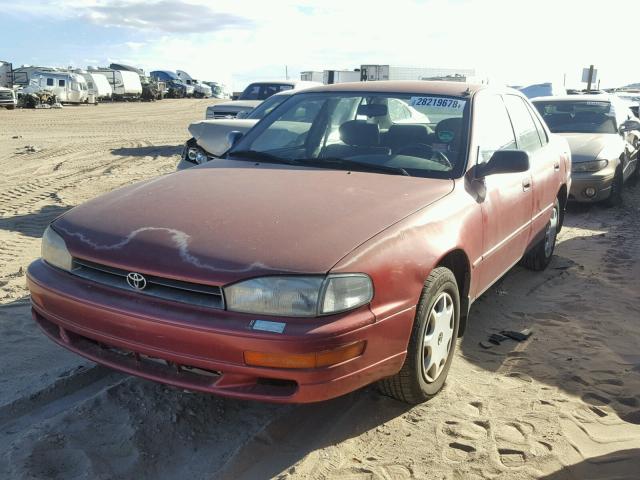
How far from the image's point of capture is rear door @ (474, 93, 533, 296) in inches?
149

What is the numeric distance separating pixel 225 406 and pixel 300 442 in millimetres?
479

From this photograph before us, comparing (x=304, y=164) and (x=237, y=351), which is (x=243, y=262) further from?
(x=304, y=164)

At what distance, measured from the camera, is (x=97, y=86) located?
38688mm

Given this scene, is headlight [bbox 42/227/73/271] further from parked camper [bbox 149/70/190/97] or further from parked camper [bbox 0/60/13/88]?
parked camper [bbox 149/70/190/97]

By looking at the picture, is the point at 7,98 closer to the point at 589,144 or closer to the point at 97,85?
the point at 97,85

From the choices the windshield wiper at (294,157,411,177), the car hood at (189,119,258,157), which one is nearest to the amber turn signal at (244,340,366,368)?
the windshield wiper at (294,157,411,177)

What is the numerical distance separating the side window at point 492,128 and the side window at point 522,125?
135 mm

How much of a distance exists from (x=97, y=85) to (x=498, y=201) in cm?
3892

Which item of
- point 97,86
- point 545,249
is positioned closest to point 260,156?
point 545,249

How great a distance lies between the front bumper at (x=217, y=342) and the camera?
249 cm

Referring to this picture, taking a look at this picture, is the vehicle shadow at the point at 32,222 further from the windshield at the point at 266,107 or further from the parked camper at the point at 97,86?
the parked camper at the point at 97,86

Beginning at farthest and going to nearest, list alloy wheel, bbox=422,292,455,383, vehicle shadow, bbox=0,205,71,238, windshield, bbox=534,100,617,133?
1. windshield, bbox=534,100,617,133
2. vehicle shadow, bbox=0,205,71,238
3. alloy wheel, bbox=422,292,455,383

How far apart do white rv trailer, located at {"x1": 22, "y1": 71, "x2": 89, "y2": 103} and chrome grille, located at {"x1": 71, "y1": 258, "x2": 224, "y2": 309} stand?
108 feet

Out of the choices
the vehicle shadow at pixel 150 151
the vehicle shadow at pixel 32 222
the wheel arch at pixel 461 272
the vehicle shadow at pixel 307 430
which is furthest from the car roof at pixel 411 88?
the vehicle shadow at pixel 150 151
